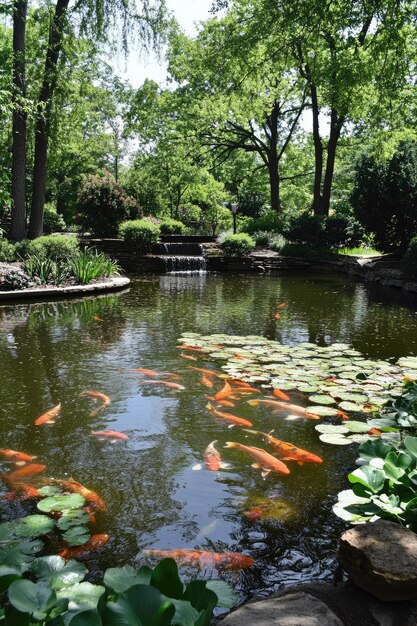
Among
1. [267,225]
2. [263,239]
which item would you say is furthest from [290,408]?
[267,225]

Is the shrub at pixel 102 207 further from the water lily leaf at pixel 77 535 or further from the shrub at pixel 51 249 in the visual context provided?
the water lily leaf at pixel 77 535

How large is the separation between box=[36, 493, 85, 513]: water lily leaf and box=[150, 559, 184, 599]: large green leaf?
60.3 inches

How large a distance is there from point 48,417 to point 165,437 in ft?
3.41

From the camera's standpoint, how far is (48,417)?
14.0 ft

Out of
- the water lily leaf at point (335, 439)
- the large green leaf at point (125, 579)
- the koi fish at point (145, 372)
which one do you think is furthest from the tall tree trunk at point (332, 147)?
the large green leaf at point (125, 579)

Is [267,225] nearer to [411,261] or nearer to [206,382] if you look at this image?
[411,261]

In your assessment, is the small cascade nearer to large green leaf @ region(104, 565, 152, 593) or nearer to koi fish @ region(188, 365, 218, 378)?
koi fish @ region(188, 365, 218, 378)

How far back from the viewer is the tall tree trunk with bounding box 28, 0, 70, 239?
49.5ft

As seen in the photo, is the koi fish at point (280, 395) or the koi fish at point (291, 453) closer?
the koi fish at point (291, 453)

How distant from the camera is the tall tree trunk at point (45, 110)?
1510 cm

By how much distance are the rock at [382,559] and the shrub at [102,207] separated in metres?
20.7

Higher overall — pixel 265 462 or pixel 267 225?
pixel 267 225

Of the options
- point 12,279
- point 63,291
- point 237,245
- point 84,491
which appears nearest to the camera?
point 84,491

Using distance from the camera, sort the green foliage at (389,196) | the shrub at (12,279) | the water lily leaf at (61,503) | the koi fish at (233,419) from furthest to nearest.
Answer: the green foliage at (389,196)
the shrub at (12,279)
the koi fish at (233,419)
the water lily leaf at (61,503)
